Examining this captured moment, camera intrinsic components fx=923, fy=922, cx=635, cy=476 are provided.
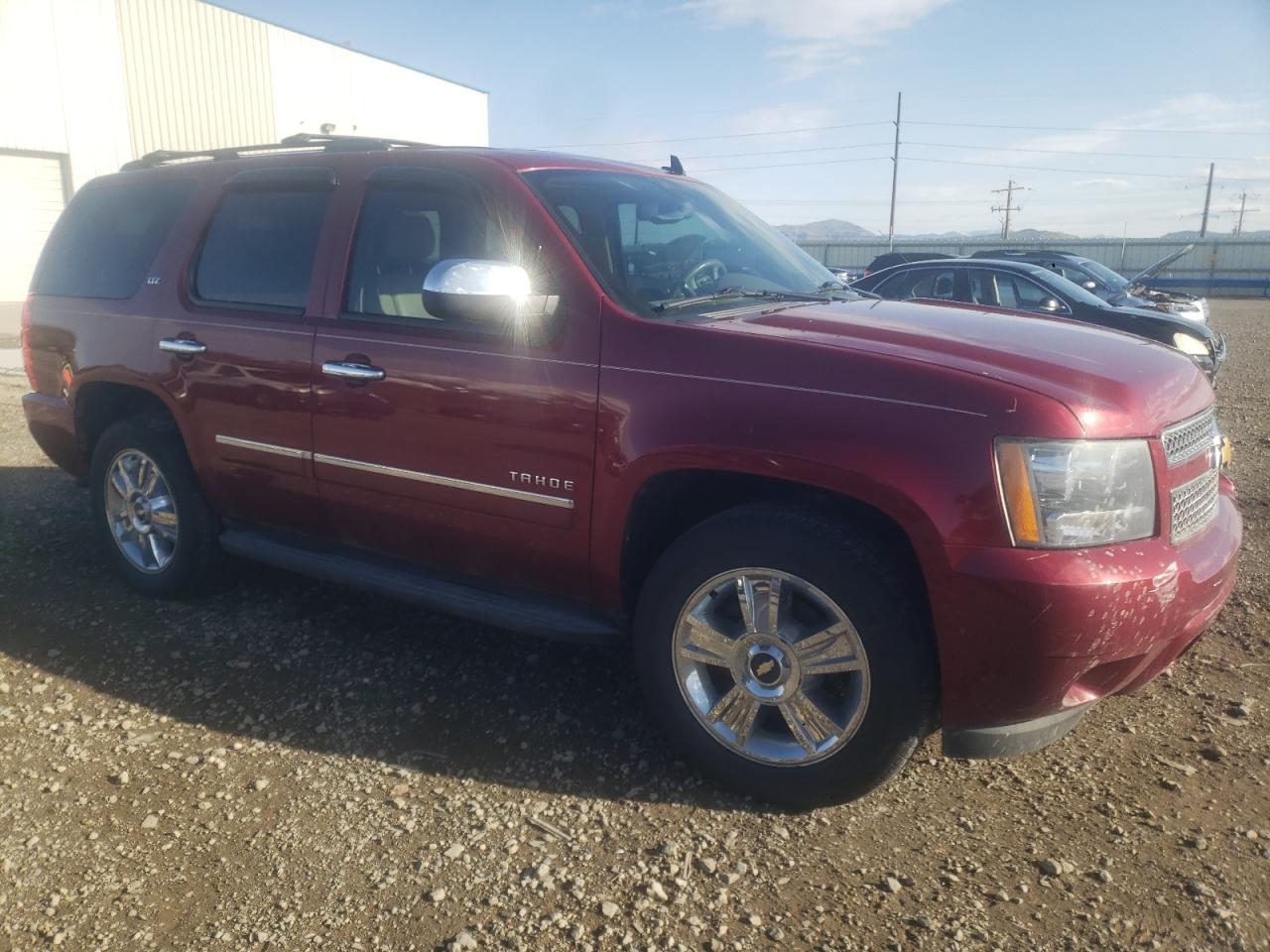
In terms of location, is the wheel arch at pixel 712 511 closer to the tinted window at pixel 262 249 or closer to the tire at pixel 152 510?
the tinted window at pixel 262 249

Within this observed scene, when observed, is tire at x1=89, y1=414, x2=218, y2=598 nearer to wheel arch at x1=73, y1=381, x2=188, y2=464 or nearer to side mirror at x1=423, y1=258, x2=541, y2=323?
wheel arch at x1=73, y1=381, x2=188, y2=464

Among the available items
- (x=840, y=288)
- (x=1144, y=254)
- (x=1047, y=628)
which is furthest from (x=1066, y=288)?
(x=1144, y=254)

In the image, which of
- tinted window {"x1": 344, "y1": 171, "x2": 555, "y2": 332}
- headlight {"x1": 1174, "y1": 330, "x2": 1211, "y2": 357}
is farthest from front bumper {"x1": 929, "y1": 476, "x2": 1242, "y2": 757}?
headlight {"x1": 1174, "y1": 330, "x2": 1211, "y2": 357}

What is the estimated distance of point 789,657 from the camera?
2.67 m

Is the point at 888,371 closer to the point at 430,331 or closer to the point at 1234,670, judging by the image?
the point at 430,331

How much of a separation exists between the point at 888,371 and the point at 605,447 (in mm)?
879

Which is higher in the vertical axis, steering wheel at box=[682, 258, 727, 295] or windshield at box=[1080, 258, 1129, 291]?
steering wheel at box=[682, 258, 727, 295]

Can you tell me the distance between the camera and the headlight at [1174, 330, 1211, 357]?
8969mm

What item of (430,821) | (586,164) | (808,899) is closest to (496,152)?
(586,164)

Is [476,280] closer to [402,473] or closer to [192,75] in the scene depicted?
[402,473]

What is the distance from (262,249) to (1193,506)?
3.52 metres

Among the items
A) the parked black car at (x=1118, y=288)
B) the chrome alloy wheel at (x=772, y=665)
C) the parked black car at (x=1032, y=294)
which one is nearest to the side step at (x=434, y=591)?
the chrome alloy wheel at (x=772, y=665)

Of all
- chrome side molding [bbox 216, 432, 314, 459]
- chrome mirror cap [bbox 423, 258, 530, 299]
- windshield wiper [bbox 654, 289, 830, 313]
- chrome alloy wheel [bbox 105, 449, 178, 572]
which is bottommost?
chrome alloy wheel [bbox 105, 449, 178, 572]

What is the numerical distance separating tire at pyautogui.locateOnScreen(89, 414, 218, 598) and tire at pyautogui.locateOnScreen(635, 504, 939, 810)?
2.38 metres
